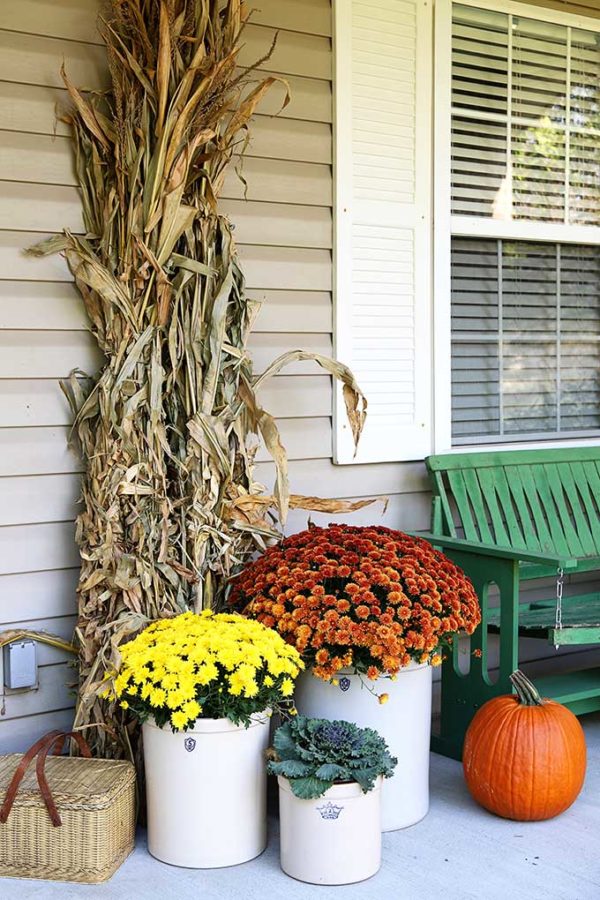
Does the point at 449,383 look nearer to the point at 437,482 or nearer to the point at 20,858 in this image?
the point at 437,482

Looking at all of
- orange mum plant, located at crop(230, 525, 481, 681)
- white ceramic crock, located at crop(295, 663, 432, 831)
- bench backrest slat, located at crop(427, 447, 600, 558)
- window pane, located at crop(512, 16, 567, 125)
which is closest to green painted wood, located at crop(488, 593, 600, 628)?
bench backrest slat, located at crop(427, 447, 600, 558)

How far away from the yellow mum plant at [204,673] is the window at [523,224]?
1.55 m

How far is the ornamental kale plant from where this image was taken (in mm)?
2506

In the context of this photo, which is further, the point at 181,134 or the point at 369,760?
the point at 181,134

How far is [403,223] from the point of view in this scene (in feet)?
12.0

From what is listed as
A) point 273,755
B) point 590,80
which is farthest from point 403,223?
point 273,755

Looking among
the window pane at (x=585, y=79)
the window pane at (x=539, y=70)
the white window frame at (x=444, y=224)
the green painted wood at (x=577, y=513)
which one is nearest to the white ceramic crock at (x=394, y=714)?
the white window frame at (x=444, y=224)

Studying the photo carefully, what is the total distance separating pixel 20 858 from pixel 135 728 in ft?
1.62

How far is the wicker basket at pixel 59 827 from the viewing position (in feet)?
8.33

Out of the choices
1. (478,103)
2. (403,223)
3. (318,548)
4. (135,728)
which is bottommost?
(135,728)

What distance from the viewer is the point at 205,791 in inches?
102

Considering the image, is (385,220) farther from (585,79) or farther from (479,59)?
(585,79)

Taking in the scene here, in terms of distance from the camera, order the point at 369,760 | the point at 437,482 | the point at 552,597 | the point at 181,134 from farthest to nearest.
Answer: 1. the point at 552,597
2. the point at 437,482
3. the point at 181,134
4. the point at 369,760

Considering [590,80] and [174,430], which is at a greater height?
[590,80]
